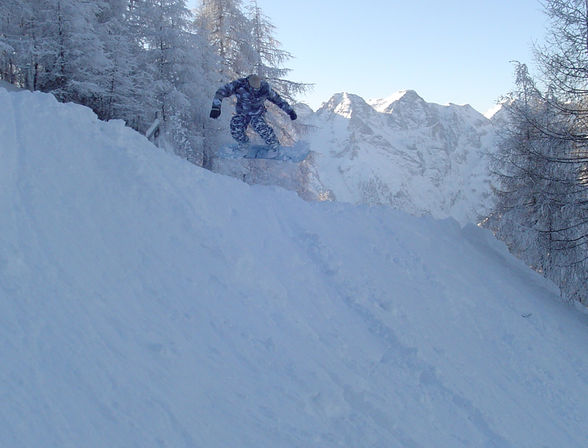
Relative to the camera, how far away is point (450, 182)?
14050cm

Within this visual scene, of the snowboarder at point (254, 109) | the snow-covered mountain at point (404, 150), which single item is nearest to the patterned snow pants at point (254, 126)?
the snowboarder at point (254, 109)

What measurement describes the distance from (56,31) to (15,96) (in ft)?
25.9

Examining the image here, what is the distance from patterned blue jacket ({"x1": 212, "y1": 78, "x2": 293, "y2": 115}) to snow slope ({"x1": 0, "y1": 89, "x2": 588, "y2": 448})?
317 centimetres

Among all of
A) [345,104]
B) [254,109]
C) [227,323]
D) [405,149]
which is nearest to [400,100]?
[345,104]

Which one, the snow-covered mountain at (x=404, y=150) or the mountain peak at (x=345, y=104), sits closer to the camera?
the snow-covered mountain at (x=404, y=150)

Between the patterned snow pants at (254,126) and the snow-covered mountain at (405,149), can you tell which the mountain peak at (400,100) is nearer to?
the snow-covered mountain at (405,149)

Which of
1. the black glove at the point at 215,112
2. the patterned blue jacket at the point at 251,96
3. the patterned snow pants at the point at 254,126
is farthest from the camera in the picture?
the patterned snow pants at the point at 254,126

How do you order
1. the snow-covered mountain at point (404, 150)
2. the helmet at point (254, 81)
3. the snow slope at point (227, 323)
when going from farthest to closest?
the snow-covered mountain at point (404, 150) < the helmet at point (254, 81) < the snow slope at point (227, 323)

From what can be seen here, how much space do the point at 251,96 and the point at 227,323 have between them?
6.87 m

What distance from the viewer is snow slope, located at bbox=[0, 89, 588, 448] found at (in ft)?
10.2

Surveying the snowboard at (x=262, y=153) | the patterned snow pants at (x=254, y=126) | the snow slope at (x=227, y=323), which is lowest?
the snow slope at (x=227, y=323)

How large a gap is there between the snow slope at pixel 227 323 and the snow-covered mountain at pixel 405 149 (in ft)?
343

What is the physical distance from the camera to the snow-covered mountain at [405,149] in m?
125

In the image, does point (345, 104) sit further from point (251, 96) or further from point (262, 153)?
point (262, 153)
